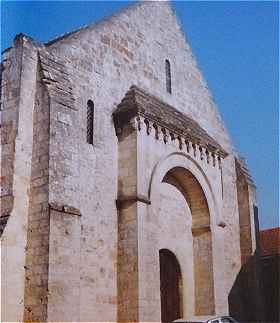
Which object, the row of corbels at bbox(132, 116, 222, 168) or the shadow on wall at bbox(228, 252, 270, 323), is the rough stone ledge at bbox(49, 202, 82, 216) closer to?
the row of corbels at bbox(132, 116, 222, 168)

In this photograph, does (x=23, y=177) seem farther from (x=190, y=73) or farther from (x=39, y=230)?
(x=190, y=73)

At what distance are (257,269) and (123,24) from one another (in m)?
9.59

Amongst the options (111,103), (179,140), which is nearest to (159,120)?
(179,140)

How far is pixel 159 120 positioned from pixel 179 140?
1.32 metres

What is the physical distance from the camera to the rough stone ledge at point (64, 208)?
11.1 m

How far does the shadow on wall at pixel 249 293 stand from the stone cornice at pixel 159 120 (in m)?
4.26

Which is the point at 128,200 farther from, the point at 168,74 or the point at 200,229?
the point at 168,74

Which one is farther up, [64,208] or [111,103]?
[111,103]

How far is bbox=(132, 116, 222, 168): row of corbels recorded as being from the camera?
46.5 ft

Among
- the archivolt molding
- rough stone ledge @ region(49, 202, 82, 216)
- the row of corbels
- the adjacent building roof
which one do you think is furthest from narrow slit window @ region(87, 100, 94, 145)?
the adjacent building roof

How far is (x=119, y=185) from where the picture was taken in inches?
539

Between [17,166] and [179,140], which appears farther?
[179,140]

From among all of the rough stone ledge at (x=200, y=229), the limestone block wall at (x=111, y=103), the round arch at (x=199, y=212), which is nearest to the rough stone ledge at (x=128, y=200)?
the limestone block wall at (x=111, y=103)

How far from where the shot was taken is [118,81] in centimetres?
1470
